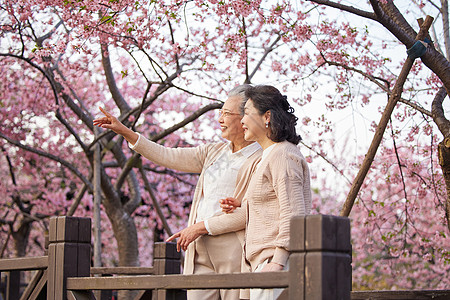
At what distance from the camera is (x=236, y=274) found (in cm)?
219

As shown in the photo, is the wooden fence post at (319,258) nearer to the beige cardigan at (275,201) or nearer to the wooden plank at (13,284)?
the beige cardigan at (275,201)

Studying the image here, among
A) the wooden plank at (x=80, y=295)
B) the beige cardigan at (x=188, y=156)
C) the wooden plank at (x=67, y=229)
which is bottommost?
the wooden plank at (x=80, y=295)

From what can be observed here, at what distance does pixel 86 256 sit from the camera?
315 cm

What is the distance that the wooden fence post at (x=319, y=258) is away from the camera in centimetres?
193

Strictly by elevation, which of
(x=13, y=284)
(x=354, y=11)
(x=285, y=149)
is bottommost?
(x=13, y=284)

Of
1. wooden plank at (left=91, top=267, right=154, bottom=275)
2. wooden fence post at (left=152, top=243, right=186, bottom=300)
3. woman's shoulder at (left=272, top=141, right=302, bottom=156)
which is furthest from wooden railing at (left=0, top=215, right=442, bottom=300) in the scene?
wooden plank at (left=91, top=267, right=154, bottom=275)

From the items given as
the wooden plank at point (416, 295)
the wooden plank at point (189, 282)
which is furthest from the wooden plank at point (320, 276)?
the wooden plank at point (416, 295)

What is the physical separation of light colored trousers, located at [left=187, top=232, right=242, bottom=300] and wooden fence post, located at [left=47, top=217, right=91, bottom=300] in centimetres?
62

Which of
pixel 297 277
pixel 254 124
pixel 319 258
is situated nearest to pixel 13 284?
pixel 254 124

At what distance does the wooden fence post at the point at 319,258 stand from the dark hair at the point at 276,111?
3.16 feet

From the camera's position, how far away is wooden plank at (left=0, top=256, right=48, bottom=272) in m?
3.21

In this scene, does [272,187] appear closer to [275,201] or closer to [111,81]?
[275,201]

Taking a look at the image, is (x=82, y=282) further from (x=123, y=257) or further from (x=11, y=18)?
(x=123, y=257)

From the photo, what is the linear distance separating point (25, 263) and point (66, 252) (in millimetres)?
408
